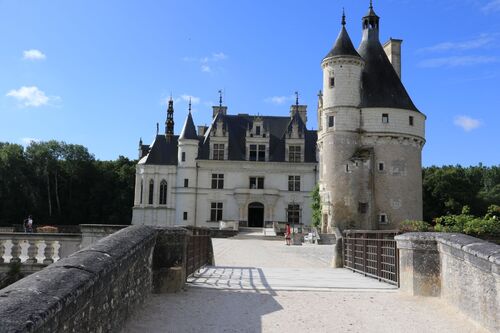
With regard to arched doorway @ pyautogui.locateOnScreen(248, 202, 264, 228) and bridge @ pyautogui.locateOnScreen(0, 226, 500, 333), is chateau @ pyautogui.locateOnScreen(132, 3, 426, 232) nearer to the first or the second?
arched doorway @ pyautogui.locateOnScreen(248, 202, 264, 228)

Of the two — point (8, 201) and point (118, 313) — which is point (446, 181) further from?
point (118, 313)

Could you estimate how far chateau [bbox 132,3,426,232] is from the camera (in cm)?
4006

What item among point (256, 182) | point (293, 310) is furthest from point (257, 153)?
point (293, 310)

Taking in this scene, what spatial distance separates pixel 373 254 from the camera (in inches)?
468

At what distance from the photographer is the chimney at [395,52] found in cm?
4694

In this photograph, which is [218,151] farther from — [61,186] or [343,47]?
[61,186]

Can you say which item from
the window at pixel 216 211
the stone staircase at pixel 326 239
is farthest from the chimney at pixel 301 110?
the stone staircase at pixel 326 239

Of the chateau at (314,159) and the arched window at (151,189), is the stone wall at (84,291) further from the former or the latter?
the arched window at (151,189)

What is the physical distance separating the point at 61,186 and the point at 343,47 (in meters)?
39.6

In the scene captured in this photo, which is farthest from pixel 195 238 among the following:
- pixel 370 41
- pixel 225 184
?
pixel 225 184

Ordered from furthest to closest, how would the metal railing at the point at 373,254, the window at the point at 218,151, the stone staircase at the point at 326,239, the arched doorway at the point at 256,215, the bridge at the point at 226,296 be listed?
1. the window at the point at 218,151
2. the arched doorway at the point at 256,215
3. the stone staircase at the point at 326,239
4. the metal railing at the point at 373,254
5. the bridge at the point at 226,296

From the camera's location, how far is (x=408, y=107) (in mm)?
41656

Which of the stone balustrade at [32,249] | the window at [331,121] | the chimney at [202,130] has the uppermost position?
the chimney at [202,130]

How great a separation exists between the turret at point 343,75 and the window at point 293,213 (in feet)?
41.8
